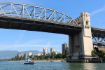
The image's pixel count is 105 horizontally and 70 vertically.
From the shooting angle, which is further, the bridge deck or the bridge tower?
the bridge tower

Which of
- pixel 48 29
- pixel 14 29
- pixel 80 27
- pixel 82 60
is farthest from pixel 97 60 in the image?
pixel 14 29

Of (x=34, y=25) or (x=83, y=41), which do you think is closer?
(x=34, y=25)

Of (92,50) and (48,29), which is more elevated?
(48,29)

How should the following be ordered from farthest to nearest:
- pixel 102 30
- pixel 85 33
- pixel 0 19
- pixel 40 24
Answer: pixel 102 30 < pixel 85 33 < pixel 40 24 < pixel 0 19

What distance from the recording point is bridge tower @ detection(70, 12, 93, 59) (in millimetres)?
93375

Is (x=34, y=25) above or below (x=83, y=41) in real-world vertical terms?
above

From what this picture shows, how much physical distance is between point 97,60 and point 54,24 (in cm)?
1796

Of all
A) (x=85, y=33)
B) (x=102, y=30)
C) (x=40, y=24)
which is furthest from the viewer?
(x=102, y=30)

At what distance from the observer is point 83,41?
308 ft

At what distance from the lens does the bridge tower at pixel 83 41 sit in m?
93.4

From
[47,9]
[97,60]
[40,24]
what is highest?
[47,9]

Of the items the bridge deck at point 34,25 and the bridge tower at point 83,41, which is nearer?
Answer: the bridge deck at point 34,25

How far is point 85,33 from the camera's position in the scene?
94.4 metres

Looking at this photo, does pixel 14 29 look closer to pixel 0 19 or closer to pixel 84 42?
pixel 0 19
